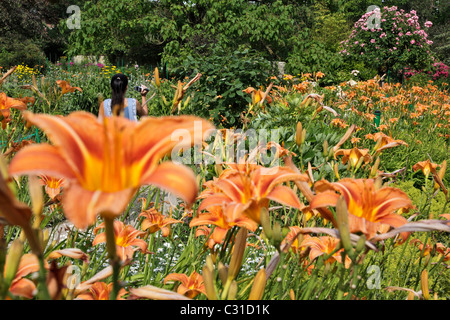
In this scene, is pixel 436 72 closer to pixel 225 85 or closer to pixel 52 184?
pixel 225 85

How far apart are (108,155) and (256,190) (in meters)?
0.34

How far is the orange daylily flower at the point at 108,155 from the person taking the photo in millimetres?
517

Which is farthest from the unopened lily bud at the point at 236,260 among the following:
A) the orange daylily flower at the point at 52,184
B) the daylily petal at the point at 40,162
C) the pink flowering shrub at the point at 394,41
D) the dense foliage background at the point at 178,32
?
the pink flowering shrub at the point at 394,41

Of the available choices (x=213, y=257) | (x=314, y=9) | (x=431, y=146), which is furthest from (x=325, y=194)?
(x=314, y=9)

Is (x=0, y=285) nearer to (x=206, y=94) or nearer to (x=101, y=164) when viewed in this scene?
(x=101, y=164)

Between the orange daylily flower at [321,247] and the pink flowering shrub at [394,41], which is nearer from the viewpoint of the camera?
the orange daylily flower at [321,247]

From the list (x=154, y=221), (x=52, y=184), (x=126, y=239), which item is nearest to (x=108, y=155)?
(x=126, y=239)

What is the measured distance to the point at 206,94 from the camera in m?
5.76

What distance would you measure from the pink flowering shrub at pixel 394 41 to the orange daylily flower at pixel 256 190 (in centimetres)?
1225

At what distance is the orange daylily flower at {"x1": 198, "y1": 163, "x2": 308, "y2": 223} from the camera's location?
77 cm

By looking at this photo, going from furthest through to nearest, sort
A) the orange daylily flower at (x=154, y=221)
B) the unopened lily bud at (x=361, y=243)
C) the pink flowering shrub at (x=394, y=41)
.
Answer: the pink flowering shrub at (x=394, y=41)
the orange daylily flower at (x=154, y=221)
the unopened lily bud at (x=361, y=243)

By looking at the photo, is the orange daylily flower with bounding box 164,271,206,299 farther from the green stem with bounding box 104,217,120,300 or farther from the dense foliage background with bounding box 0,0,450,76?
the dense foliage background with bounding box 0,0,450,76

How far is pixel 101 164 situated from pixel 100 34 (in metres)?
14.1

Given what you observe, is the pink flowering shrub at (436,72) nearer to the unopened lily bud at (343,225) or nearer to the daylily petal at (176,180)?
the unopened lily bud at (343,225)
